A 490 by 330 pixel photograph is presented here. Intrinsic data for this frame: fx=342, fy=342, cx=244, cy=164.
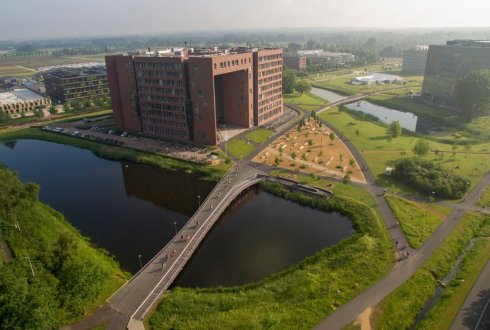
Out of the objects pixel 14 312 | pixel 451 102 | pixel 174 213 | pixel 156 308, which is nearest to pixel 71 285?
pixel 14 312

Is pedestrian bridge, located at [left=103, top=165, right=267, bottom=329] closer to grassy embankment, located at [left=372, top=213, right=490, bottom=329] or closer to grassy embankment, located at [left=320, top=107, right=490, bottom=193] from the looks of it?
grassy embankment, located at [left=372, top=213, right=490, bottom=329]

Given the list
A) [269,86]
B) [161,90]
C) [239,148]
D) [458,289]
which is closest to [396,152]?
[239,148]

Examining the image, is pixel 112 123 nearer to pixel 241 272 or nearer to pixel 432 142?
pixel 241 272

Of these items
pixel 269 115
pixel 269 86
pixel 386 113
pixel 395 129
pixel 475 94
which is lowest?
pixel 386 113

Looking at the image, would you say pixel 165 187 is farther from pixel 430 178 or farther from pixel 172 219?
pixel 430 178

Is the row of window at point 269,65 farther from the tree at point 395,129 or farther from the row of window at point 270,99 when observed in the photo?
the tree at point 395,129

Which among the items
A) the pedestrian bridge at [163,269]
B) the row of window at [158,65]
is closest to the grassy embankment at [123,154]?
the pedestrian bridge at [163,269]
